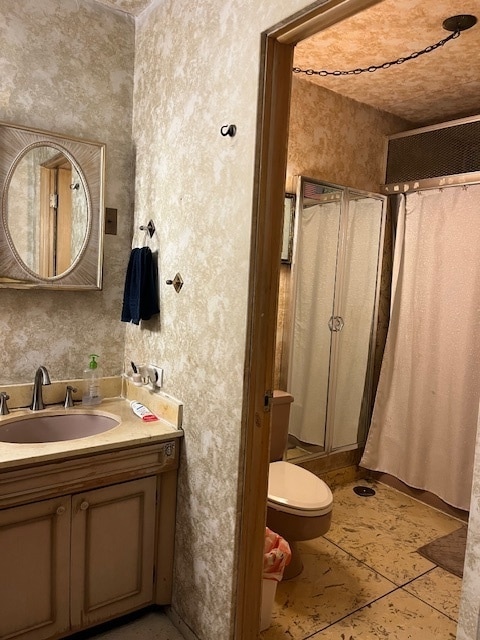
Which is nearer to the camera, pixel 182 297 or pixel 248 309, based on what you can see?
pixel 248 309

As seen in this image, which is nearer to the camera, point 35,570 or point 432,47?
point 35,570

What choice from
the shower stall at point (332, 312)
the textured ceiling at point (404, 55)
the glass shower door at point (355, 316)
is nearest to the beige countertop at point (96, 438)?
the shower stall at point (332, 312)

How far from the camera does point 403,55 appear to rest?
2402mm

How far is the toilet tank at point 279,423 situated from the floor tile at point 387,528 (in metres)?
0.59

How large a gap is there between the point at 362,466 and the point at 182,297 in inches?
83.1

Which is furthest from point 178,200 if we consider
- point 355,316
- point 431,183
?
point 431,183

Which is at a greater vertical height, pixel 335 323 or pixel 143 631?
pixel 335 323

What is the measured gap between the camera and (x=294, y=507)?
2.11m

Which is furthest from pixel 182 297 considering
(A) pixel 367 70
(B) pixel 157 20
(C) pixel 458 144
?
(C) pixel 458 144

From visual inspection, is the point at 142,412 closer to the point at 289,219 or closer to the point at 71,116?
the point at 71,116

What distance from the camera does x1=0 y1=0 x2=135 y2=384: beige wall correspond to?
193 centimetres

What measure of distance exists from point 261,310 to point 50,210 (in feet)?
3.48

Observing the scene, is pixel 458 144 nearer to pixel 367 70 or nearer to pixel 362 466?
pixel 367 70

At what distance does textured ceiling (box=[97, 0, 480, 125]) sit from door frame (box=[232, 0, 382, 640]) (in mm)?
802
